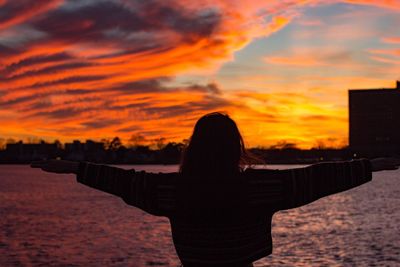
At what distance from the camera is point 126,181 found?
140 inches

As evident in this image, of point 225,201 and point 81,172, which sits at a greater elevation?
point 81,172

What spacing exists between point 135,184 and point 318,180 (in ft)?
3.50

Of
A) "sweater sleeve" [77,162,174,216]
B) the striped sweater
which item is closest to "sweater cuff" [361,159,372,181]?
the striped sweater

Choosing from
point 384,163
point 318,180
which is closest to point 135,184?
point 318,180

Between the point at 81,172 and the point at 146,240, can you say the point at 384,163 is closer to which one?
the point at 81,172

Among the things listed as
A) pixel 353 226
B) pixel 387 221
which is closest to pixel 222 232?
pixel 353 226

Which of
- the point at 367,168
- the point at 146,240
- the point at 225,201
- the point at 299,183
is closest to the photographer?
the point at 225,201

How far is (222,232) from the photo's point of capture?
11.2 ft

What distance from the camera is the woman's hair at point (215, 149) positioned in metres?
3.40

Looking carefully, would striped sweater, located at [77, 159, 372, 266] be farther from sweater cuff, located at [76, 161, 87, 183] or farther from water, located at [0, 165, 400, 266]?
water, located at [0, 165, 400, 266]

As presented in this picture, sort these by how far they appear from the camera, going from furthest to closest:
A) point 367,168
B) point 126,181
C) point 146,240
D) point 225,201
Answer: point 146,240, point 367,168, point 126,181, point 225,201

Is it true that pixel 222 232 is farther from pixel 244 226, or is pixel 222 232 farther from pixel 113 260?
pixel 113 260

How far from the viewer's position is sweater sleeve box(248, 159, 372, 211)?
134 inches

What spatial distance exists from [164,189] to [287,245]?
33966 millimetres
